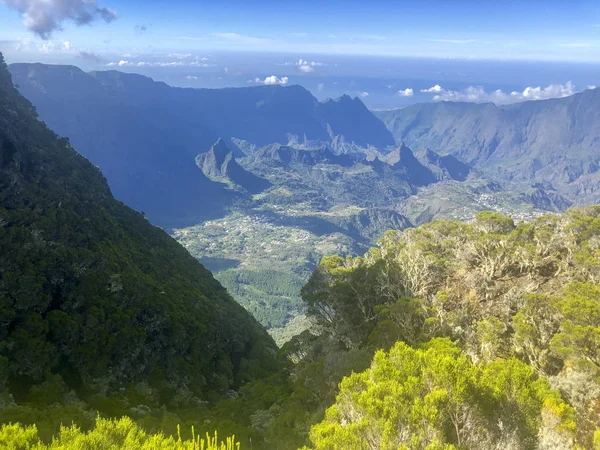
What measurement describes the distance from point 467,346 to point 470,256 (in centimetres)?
1668

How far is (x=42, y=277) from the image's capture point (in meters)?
36.2

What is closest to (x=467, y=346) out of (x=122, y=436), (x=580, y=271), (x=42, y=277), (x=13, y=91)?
(x=580, y=271)

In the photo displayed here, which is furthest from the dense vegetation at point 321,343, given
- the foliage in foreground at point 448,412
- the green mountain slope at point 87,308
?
the green mountain slope at point 87,308

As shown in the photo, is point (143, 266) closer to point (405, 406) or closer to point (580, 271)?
point (405, 406)

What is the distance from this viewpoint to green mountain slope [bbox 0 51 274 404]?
3347 centimetres

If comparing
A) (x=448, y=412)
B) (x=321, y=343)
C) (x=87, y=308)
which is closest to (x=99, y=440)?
(x=448, y=412)

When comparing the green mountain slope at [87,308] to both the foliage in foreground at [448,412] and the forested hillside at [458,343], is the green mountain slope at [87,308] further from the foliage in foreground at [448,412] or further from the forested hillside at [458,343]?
the foliage in foreground at [448,412]

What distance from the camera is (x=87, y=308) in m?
38.1

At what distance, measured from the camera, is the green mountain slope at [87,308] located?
33469 mm

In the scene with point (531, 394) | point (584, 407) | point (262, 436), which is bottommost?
point (262, 436)

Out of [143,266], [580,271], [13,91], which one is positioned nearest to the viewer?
[580,271]

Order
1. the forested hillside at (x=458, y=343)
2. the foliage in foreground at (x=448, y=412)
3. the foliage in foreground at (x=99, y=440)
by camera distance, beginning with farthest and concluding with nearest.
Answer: the forested hillside at (x=458, y=343) → the foliage in foreground at (x=448, y=412) → the foliage in foreground at (x=99, y=440)

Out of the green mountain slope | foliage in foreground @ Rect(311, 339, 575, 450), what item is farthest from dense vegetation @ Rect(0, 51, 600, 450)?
the green mountain slope

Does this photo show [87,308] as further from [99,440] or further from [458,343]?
[458,343]
